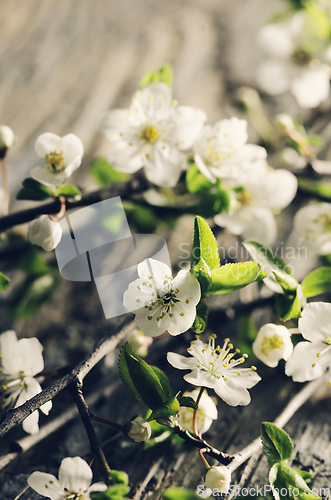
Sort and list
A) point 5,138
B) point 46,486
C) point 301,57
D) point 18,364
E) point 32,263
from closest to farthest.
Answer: point 46,486
point 18,364
point 5,138
point 32,263
point 301,57

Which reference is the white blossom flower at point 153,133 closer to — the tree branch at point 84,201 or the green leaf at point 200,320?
the tree branch at point 84,201

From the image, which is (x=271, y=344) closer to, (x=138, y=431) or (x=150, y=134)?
(x=138, y=431)

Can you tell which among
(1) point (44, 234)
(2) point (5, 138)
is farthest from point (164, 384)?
(2) point (5, 138)

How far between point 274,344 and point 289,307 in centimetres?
→ 6

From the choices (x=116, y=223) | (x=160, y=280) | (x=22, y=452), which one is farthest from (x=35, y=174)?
(x=22, y=452)

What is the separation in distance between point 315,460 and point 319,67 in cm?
91

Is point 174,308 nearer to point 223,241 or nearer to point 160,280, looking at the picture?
point 160,280

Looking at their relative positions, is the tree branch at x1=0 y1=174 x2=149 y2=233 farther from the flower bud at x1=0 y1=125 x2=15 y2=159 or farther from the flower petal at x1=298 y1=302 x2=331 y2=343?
the flower petal at x1=298 y1=302 x2=331 y2=343

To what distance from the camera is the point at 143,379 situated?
49 centimetres

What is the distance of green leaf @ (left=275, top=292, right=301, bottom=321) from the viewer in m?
0.57

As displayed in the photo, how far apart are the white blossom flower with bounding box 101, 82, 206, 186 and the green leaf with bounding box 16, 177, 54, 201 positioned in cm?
14

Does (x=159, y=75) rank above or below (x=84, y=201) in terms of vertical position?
above

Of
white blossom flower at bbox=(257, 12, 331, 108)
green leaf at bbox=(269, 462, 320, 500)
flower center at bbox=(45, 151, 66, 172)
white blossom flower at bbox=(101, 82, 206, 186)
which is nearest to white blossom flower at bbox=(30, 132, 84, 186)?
flower center at bbox=(45, 151, 66, 172)

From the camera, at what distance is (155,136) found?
0.73 m
